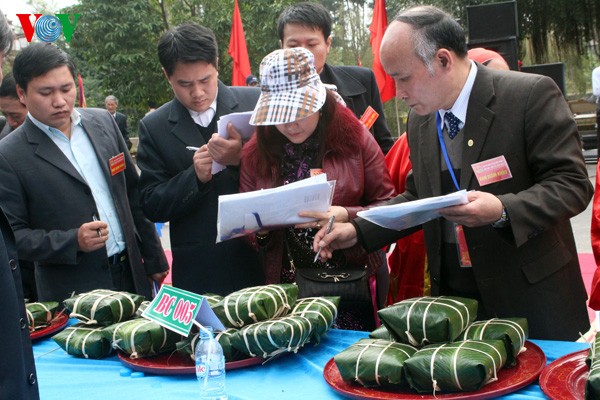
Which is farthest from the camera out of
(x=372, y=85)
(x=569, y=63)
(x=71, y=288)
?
(x=569, y=63)

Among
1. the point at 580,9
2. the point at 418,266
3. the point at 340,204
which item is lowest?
the point at 418,266

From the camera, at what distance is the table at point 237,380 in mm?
1577

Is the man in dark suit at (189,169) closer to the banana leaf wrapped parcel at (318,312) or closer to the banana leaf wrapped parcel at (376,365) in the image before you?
the banana leaf wrapped parcel at (318,312)

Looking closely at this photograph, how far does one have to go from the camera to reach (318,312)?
1.81 m

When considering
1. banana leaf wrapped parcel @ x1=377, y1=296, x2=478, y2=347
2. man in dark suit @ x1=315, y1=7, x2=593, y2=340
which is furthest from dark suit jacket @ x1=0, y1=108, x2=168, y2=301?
banana leaf wrapped parcel @ x1=377, y1=296, x2=478, y2=347

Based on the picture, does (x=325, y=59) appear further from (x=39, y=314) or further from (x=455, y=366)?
(x=455, y=366)

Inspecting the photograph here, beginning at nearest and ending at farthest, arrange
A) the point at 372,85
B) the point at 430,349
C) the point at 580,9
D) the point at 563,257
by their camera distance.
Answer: the point at 430,349 → the point at 563,257 → the point at 372,85 → the point at 580,9

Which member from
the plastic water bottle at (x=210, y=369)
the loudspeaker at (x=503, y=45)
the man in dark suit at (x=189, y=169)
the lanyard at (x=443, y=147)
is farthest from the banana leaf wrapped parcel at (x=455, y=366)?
the loudspeaker at (x=503, y=45)

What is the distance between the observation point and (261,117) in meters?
Answer: 2.14

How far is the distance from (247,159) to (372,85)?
42.0 inches

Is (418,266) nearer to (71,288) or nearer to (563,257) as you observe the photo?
(563,257)

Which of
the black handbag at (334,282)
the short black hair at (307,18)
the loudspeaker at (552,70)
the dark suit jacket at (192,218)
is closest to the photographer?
the black handbag at (334,282)

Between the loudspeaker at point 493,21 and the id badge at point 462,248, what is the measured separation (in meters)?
4.78

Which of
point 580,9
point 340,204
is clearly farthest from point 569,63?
point 340,204
